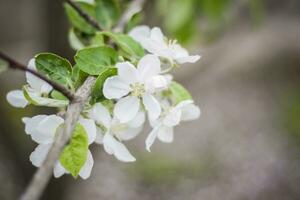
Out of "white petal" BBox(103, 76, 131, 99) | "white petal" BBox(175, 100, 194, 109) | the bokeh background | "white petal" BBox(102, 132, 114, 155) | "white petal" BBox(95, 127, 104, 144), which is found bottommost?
"white petal" BBox(102, 132, 114, 155)

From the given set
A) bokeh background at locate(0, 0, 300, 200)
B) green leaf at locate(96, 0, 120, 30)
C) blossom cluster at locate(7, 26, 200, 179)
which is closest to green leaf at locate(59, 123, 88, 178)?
blossom cluster at locate(7, 26, 200, 179)

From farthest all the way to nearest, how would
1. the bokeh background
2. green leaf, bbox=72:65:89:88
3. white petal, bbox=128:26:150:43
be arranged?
the bokeh background → white petal, bbox=128:26:150:43 → green leaf, bbox=72:65:89:88

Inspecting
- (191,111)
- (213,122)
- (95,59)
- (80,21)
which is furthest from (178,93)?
(213,122)

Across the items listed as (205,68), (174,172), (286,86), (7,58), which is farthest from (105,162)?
(7,58)

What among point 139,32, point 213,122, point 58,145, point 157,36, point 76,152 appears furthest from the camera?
point 213,122

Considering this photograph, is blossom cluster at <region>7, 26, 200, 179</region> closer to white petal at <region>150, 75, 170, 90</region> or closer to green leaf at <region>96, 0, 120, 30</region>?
white petal at <region>150, 75, 170, 90</region>

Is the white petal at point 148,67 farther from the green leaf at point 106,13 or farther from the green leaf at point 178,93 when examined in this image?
the green leaf at point 106,13

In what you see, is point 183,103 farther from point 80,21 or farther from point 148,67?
point 80,21
